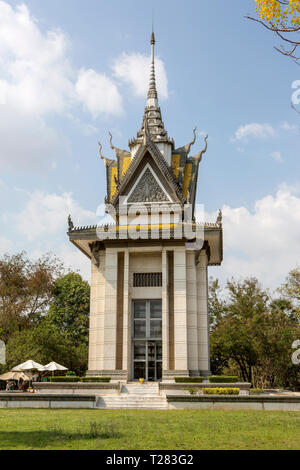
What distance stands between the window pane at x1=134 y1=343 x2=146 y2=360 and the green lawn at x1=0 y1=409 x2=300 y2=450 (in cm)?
1311

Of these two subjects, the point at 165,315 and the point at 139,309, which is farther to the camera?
the point at 139,309

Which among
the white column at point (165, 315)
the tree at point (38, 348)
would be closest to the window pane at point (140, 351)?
the white column at point (165, 315)

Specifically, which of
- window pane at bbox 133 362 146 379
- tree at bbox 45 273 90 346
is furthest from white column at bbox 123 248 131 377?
tree at bbox 45 273 90 346

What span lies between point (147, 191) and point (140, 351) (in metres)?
9.96

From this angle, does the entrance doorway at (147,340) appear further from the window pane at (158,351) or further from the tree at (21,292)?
the tree at (21,292)

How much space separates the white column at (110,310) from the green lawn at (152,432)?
11655mm

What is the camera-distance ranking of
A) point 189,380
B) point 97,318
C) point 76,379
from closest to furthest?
point 189,380 → point 76,379 → point 97,318

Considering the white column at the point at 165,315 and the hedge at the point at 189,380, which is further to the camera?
the white column at the point at 165,315

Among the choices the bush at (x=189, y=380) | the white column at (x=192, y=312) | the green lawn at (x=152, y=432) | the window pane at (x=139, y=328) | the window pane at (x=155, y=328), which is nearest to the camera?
the green lawn at (x=152, y=432)

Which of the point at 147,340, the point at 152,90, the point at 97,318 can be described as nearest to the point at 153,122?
the point at 152,90

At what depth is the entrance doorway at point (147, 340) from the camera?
27.9 metres

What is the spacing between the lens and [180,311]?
27.2 meters

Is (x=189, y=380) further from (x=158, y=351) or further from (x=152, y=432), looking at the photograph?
(x=152, y=432)
